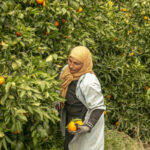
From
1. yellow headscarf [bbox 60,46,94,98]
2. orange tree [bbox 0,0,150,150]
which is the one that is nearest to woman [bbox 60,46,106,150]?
yellow headscarf [bbox 60,46,94,98]

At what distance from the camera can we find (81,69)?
230cm

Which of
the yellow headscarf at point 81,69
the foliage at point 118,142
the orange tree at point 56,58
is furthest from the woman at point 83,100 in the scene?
the foliage at point 118,142

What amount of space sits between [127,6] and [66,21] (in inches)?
80.9

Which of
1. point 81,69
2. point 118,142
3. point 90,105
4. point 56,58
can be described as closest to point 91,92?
point 90,105

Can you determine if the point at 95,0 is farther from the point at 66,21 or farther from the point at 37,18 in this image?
the point at 37,18

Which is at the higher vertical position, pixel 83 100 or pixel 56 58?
pixel 56 58

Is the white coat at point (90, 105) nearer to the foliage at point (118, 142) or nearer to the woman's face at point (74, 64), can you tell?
the woman's face at point (74, 64)

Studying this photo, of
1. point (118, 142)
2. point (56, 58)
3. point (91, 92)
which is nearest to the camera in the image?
point (91, 92)

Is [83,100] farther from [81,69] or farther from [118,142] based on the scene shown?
[118,142]

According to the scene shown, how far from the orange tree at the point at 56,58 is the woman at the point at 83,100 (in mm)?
162

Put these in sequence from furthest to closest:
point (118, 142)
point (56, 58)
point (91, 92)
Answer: point (118, 142)
point (56, 58)
point (91, 92)

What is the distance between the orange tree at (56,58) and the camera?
6.26 feet

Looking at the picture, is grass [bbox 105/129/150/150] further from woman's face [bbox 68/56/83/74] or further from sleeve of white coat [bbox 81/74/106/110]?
woman's face [bbox 68/56/83/74]

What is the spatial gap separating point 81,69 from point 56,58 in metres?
0.26
